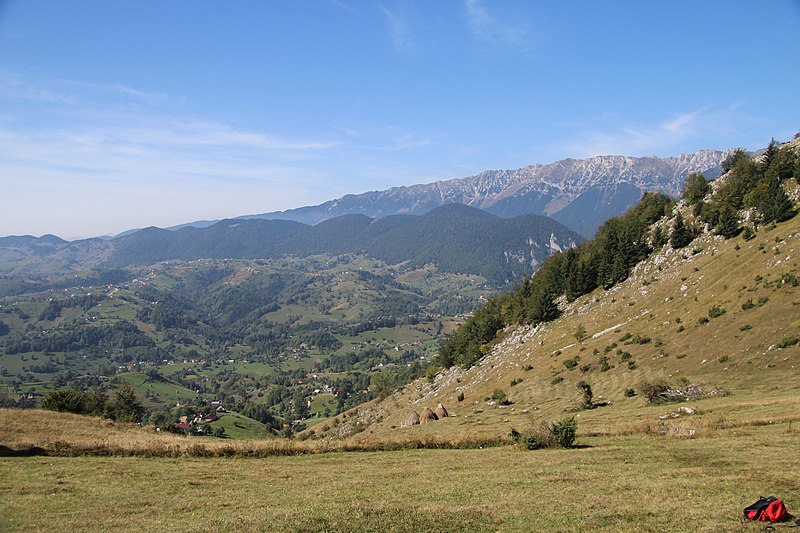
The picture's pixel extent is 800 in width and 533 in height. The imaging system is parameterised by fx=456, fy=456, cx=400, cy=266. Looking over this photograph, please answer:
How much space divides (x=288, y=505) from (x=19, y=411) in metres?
32.3

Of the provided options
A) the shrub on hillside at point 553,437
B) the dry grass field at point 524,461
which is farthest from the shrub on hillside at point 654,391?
the shrub on hillside at point 553,437

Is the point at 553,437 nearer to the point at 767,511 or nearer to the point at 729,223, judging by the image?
the point at 767,511

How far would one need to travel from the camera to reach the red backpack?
12992mm

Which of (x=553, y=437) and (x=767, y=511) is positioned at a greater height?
(x=767, y=511)

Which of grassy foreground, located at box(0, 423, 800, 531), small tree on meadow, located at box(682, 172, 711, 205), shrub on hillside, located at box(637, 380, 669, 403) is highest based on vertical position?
small tree on meadow, located at box(682, 172, 711, 205)

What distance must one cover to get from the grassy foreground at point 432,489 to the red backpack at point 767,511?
446 millimetres

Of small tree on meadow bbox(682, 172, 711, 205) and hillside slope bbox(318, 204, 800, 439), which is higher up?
small tree on meadow bbox(682, 172, 711, 205)

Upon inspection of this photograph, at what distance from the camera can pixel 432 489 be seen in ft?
64.7

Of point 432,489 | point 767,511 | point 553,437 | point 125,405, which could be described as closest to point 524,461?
point 553,437

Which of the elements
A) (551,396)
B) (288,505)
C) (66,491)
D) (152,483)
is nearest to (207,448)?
(152,483)

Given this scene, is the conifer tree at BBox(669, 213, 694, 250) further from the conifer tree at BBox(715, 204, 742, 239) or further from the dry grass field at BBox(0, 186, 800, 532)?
the dry grass field at BBox(0, 186, 800, 532)

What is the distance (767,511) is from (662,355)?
4151 cm

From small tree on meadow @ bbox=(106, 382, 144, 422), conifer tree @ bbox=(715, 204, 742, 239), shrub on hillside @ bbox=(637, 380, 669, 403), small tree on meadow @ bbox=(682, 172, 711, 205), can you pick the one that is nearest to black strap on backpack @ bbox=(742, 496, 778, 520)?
shrub on hillside @ bbox=(637, 380, 669, 403)

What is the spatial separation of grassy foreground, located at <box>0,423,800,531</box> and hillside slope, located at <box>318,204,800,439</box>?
19.8ft
